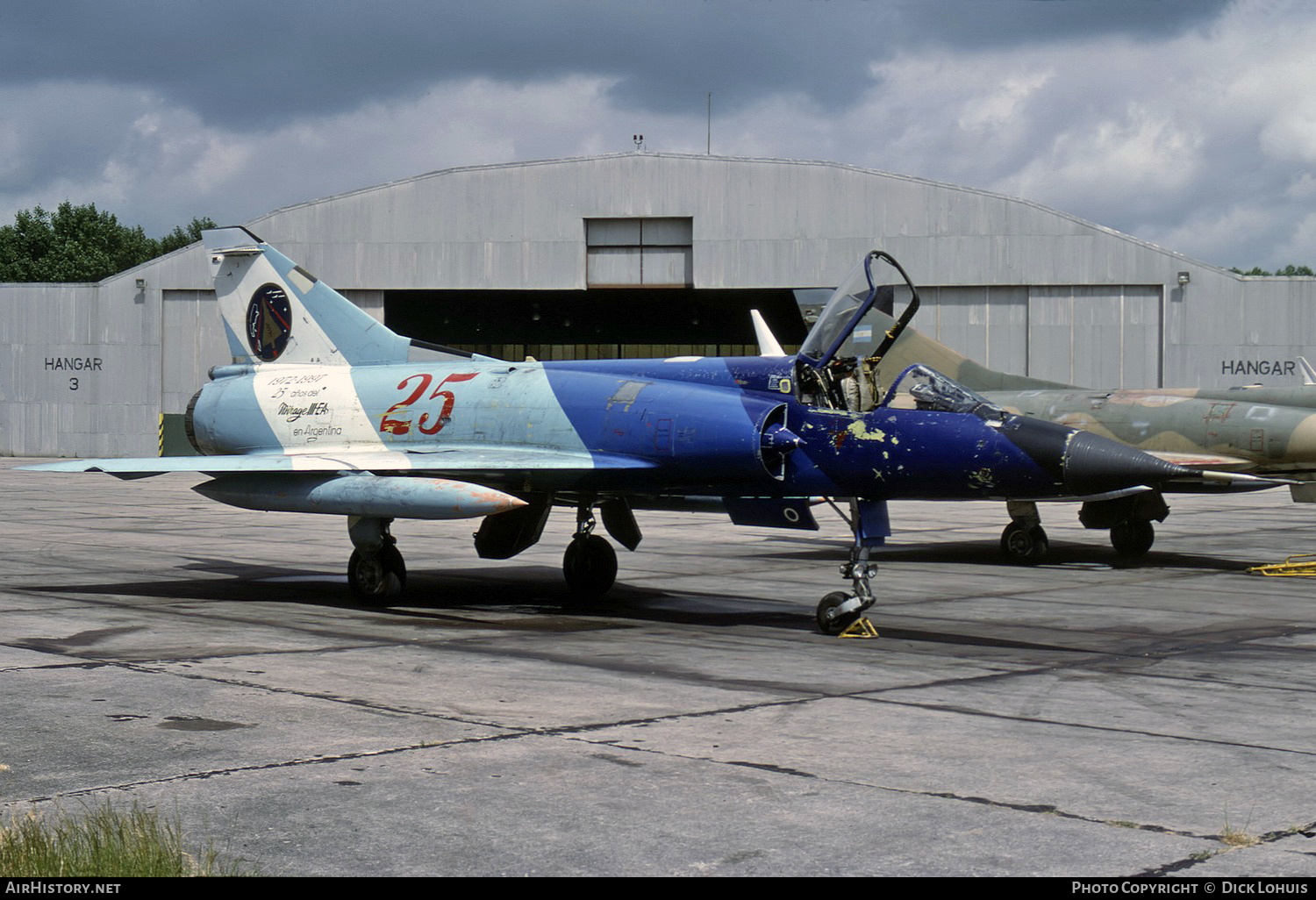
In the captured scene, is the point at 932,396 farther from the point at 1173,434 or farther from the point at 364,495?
the point at 1173,434

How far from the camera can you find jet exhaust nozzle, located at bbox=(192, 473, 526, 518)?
1209 cm

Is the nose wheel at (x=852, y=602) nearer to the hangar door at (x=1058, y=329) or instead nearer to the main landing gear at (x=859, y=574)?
the main landing gear at (x=859, y=574)

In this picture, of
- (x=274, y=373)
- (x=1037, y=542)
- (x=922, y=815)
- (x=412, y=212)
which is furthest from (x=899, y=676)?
(x=412, y=212)

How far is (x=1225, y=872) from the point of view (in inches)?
190

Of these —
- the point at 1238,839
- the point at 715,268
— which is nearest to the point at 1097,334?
the point at 715,268

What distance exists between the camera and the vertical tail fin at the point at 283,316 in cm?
1566

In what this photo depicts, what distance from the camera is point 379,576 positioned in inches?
534

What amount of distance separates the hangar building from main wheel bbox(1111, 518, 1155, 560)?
22.9 m

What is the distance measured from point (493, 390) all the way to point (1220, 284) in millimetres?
33322

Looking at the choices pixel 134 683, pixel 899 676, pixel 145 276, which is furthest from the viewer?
pixel 145 276

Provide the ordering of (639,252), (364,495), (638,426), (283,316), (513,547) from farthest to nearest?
1. (639,252)
2. (283,316)
3. (513,547)
4. (364,495)
5. (638,426)

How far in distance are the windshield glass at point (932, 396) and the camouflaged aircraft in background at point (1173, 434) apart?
5718mm

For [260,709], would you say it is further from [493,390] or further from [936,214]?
[936,214]

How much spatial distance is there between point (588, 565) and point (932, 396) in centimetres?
453
